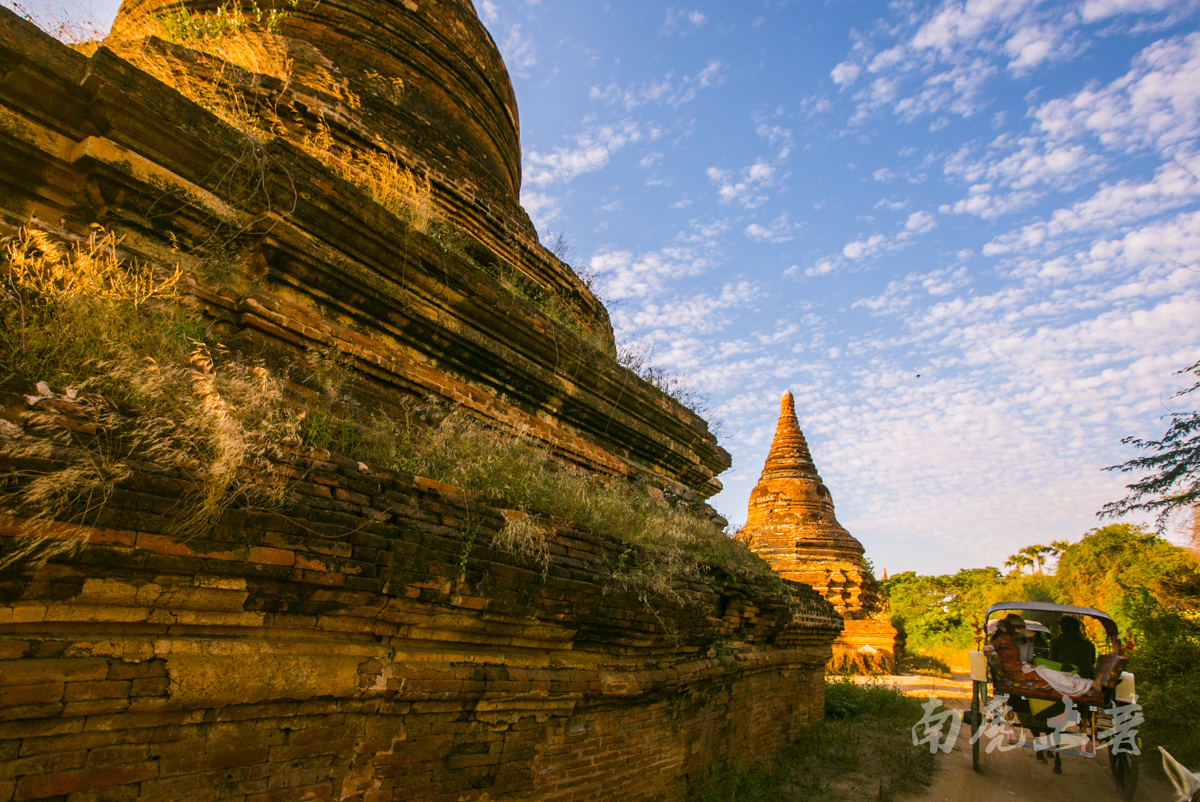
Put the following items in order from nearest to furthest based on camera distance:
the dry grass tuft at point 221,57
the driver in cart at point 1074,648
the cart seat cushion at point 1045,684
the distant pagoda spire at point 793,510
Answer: the dry grass tuft at point 221,57 < the cart seat cushion at point 1045,684 < the driver in cart at point 1074,648 < the distant pagoda spire at point 793,510

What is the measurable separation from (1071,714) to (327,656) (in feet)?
20.4

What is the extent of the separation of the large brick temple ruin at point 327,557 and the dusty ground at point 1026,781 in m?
1.64

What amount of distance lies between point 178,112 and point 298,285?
950mm

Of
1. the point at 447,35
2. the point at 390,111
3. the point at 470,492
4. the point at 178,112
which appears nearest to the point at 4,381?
the point at 470,492

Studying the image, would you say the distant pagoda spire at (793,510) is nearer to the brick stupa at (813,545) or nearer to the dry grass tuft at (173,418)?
the brick stupa at (813,545)

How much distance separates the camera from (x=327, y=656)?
215cm

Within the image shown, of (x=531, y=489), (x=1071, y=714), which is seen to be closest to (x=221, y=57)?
(x=531, y=489)

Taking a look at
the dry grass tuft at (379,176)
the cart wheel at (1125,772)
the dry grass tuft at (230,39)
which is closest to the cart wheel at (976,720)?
the cart wheel at (1125,772)

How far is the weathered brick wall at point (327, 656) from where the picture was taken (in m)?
1.65

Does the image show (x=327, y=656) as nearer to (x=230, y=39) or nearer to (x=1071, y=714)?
(x=230, y=39)

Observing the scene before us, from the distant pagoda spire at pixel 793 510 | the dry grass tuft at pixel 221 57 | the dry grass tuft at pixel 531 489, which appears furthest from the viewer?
the distant pagoda spire at pixel 793 510

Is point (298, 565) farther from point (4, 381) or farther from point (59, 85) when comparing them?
point (59, 85)

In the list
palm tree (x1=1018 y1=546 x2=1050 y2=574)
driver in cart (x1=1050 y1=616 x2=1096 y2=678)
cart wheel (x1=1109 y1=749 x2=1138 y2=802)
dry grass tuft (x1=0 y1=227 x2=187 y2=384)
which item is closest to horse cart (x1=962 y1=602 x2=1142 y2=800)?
cart wheel (x1=1109 y1=749 x2=1138 y2=802)

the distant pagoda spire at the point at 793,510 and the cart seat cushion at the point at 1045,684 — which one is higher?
the distant pagoda spire at the point at 793,510
